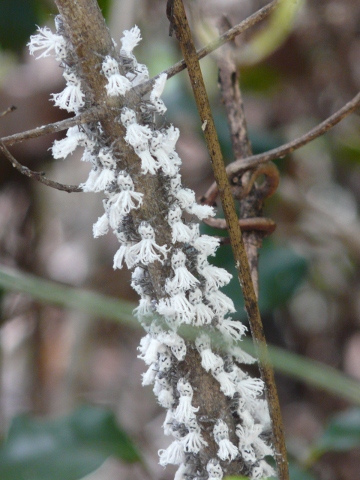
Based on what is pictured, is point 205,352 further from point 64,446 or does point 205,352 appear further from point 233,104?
point 64,446

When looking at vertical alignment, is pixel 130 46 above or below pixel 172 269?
above

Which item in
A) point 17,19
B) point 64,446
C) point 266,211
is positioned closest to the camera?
point 64,446

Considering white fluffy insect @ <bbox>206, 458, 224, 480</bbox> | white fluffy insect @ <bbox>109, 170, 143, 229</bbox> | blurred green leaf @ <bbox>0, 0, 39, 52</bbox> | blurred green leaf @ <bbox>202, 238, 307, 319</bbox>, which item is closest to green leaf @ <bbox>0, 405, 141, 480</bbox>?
blurred green leaf @ <bbox>202, 238, 307, 319</bbox>

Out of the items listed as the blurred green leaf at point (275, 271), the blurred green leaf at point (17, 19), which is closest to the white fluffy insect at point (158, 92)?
the blurred green leaf at point (275, 271)

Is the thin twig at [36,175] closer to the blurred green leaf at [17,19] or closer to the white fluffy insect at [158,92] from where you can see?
the white fluffy insect at [158,92]

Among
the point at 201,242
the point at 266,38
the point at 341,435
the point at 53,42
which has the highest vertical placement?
the point at 266,38

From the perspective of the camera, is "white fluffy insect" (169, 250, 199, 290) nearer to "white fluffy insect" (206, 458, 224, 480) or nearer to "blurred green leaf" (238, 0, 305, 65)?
"white fluffy insect" (206, 458, 224, 480)

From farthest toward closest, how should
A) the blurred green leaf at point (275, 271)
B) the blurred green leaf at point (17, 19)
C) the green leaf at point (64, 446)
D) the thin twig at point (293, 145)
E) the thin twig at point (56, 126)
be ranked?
the blurred green leaf at point (17, 19)
the blurred green leaf at point (275, 271)
the green leaf at point (64, 446)
the thin twig at point (293, 145)
the thin twig at point (56, 126)

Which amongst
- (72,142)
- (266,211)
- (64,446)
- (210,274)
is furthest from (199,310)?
(266,211)
